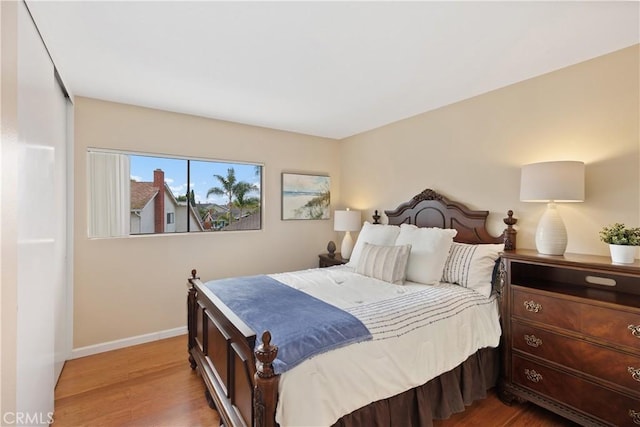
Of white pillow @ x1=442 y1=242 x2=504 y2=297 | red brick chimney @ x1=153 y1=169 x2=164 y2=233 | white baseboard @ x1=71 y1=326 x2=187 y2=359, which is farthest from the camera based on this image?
red brick chimney @ x1=153 y1=169 x2=164 y2=233

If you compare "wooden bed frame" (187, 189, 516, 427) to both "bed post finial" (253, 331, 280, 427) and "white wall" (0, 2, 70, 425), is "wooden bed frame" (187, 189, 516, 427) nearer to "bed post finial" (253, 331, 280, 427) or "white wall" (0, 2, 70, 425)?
"bed post finial" (253, 331, 280, 427)

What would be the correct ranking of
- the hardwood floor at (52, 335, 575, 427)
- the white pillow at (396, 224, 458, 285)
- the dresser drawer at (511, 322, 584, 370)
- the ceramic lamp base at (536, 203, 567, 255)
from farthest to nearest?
the white pillow at (396, 224, 458, 285) < the ceramic lamp base at (536, 203, 567, 255) < the hardwood floor at (52, 335, 575, 427) < the dresser drawer at (511, 322, 584, 370)

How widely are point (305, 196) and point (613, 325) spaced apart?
329 cm

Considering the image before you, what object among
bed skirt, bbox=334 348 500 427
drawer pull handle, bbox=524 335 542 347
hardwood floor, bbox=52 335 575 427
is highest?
drawer pull handle, bbox=524 335 542 347

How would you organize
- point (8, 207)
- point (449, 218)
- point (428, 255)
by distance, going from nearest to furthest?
point (8, 207) < point (428, 255) < point (449, 218)

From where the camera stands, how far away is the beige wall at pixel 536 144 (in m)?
2.05

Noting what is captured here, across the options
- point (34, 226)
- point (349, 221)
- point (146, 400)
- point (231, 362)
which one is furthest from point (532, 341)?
point (34, 226)

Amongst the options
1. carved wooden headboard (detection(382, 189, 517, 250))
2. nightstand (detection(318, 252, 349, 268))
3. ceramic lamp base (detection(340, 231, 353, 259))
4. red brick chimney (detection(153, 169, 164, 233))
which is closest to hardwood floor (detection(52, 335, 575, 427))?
carved wooden headboard (detection(382, 189, 517, 250))

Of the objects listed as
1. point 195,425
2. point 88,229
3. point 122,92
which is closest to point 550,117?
point 195,425

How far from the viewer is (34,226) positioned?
1.52 metres

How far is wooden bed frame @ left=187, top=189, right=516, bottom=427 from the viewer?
4.30 feet

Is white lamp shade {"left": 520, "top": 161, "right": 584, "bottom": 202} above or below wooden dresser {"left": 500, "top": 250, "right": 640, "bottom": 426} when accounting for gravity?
above

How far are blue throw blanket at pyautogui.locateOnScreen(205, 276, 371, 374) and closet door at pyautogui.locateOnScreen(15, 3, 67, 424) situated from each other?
0.98m

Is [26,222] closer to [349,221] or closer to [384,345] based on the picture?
[384,345]
